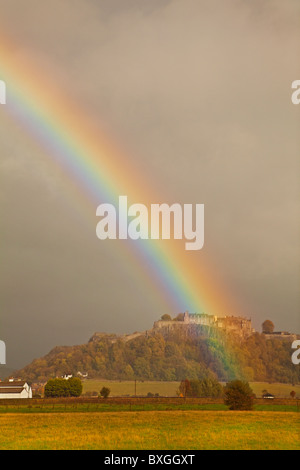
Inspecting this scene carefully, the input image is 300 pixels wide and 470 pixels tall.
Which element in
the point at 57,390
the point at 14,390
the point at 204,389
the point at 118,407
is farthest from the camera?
the point at 14,390

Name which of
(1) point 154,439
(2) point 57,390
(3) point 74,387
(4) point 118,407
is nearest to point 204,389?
(3) point 74,387

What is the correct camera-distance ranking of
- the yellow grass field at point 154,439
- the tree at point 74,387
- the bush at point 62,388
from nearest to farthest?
the yellow grass field at point 154,439 < the bush at point 62,388 < the tree at point 74,387

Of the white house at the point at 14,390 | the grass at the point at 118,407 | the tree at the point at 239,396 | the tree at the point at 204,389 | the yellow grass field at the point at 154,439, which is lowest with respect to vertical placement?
the white house at the point at 14,390

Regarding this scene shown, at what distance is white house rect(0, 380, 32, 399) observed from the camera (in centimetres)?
15236

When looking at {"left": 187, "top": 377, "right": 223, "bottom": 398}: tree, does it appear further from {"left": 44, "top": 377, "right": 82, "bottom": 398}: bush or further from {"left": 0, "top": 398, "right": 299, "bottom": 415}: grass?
{"left": 0, "top": 398, "right": 299, "bottom": 415}: grass

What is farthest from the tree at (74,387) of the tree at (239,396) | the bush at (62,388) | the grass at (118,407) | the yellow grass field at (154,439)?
the yellow grass field at (154,439)

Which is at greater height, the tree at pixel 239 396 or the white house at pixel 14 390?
the tree at pixel 239 396

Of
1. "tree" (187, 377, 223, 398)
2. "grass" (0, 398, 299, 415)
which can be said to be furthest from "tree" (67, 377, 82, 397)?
"grass" (0, 398, 299, 415)

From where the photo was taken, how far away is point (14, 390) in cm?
15588

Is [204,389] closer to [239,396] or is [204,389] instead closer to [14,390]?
[14,390]

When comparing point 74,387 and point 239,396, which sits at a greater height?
point 239,396

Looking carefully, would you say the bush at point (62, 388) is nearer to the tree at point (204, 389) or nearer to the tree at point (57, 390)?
the tree at point (57, 390)

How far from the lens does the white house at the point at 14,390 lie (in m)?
152
